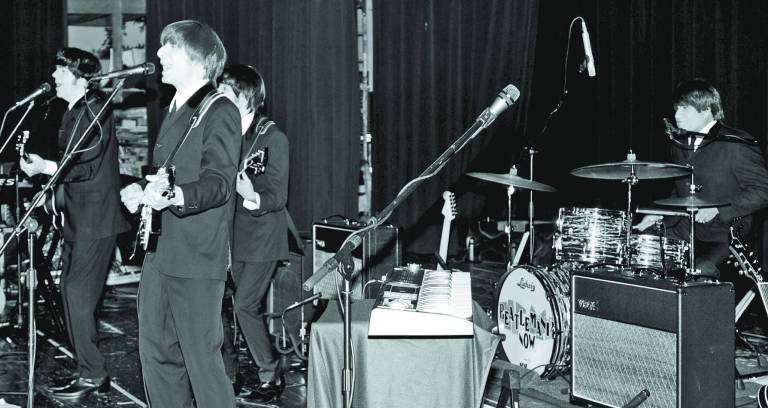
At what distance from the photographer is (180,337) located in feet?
9.09

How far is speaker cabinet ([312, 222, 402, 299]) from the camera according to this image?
4.48 metres

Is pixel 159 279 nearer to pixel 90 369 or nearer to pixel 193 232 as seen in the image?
pixel 193 232

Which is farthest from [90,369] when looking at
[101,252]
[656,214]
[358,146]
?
[358,146]

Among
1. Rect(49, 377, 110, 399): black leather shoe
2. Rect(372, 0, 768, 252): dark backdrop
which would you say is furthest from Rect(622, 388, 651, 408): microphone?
Rect(372, 0, 768, 252): dark backdrop

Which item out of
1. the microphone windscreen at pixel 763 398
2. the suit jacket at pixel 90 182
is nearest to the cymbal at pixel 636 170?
the microphone windscreen at pixel 763 398

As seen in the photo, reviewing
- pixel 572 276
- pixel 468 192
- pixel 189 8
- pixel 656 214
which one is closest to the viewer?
pixel 572 276

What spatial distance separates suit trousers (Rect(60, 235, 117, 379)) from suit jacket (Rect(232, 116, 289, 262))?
2.32 ft

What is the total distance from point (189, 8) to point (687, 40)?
4.45m

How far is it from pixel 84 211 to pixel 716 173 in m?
3.37

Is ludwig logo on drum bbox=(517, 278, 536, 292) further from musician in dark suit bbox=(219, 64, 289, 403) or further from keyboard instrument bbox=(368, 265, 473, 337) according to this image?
keyboard instrument bbox=(368, 265, 473, 337)

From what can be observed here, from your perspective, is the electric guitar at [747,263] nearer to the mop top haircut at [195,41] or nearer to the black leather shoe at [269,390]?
the black leather shoe at [269,390]

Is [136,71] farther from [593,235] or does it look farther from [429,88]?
[429,88]

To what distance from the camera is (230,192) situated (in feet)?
8.99

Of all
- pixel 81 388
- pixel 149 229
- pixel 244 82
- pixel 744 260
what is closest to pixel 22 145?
pixel 244 82
